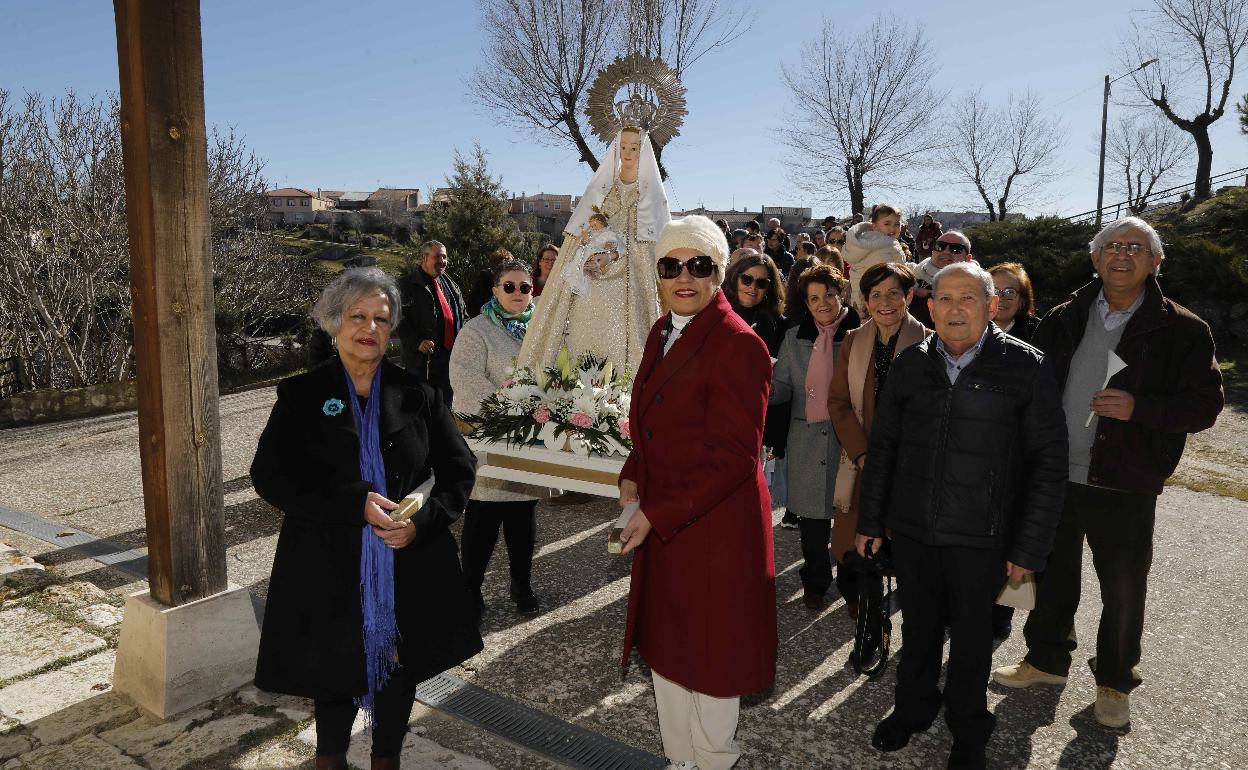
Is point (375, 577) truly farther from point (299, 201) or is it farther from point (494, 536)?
point (299, 201)

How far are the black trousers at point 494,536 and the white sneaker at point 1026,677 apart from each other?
98.2 inches

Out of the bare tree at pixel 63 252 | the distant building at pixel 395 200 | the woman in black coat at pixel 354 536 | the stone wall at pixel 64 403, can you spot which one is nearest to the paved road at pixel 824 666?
the woman in black coat at pixel 354 536

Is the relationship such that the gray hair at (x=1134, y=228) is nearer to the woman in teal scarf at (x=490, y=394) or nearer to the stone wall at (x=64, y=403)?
the woman in teal scarf at (x=490, y=394)

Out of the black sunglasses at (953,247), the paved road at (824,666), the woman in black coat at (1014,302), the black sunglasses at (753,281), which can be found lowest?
the paved road at (824,666)

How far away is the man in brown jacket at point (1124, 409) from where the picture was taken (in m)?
3.22

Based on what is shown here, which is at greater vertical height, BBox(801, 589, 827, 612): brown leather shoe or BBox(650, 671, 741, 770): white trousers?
BBox(650, 671, 741, 770): white trousers

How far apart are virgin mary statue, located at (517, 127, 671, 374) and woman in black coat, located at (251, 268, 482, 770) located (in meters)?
1.83

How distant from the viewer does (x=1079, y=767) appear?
3.03 m

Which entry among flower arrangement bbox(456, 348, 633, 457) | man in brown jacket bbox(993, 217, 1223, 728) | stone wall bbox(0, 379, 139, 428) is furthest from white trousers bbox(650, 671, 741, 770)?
stone wall bbox(0, 379, 139, 428)

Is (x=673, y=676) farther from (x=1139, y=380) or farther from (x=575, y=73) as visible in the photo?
(x=575, y=73)

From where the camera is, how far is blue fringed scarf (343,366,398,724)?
257 cm

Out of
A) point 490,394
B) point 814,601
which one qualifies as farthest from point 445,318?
point 814,601

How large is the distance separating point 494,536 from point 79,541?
11.0ft

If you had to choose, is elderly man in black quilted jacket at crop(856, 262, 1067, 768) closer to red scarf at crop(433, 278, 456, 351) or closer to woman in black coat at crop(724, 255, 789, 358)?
woman in black coat at crop(724, 255, 789, 358)
